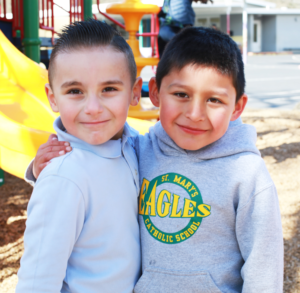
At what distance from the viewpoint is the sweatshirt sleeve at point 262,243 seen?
3.68ft

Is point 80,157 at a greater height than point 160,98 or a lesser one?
lesser

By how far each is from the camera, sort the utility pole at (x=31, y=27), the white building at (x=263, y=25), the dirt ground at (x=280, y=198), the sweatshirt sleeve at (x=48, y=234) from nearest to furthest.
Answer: the sweatshirt sleeve at (x=48, y=234), the dirt ground at (x=280, y=198), the utility pole at (x=31, y=27), the white building at (x=263, y=25)

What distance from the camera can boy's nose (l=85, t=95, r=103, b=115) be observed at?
3.60ft

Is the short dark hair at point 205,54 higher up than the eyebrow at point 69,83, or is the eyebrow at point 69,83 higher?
the short dark hair at point 205,54

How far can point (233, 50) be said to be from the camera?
125 centimetres

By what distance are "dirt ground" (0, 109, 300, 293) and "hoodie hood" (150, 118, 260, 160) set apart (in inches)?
47.6

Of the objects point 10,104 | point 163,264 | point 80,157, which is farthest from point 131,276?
point 10,104

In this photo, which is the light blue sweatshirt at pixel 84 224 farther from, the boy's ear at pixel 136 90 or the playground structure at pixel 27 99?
the playground structure at pixel 27 99

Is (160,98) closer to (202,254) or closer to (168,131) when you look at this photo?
(168,131)

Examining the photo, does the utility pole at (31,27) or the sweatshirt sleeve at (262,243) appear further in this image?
the utility pole at (31,27)

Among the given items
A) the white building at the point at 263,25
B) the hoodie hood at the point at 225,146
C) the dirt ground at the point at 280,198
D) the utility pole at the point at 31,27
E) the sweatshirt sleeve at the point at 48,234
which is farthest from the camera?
the white building at the point at 263,25

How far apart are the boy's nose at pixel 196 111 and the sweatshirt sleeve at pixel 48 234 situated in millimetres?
412

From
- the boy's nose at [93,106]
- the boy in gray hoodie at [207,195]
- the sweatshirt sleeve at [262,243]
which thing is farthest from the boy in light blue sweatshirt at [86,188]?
the sweatshirt sleeve at [262,243]

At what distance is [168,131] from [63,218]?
1.46 feet
